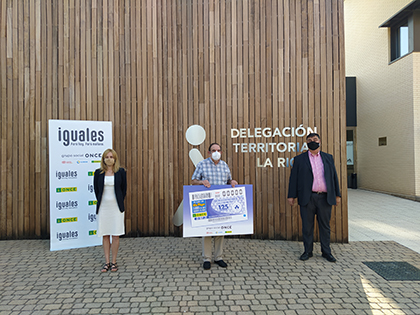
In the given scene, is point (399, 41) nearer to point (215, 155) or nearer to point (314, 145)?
point (314, 145)

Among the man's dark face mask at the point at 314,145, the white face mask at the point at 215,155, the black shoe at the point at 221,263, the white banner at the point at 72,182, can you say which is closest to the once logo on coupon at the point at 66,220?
the white banner at the point at 72,182

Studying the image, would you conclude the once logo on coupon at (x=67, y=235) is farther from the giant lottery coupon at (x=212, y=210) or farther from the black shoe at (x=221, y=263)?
the black shoe at (x=221, y=263)

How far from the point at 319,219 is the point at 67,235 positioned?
415 centimetres

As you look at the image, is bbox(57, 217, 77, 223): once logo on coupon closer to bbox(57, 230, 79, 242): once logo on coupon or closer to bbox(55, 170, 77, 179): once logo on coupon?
bbox(57, 230, 79, 242): once logo on coupon

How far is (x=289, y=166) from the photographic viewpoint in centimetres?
552

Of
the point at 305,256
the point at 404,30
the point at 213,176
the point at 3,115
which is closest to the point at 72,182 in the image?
the point at 3,115

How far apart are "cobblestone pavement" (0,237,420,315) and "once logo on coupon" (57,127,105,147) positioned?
1.83 metres

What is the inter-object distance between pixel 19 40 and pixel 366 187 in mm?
14466

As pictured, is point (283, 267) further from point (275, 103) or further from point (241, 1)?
point (241, 1)

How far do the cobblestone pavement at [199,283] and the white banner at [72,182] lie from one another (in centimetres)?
28

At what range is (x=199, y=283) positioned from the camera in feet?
11.8

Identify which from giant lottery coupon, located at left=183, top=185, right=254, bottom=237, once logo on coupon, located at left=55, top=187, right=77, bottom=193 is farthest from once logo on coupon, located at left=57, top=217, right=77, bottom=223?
giant lottery coupon, located at left=183, top=185, right=254, bottom=237

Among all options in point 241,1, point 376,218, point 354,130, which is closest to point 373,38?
point 354,130

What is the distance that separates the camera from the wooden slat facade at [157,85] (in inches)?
219
